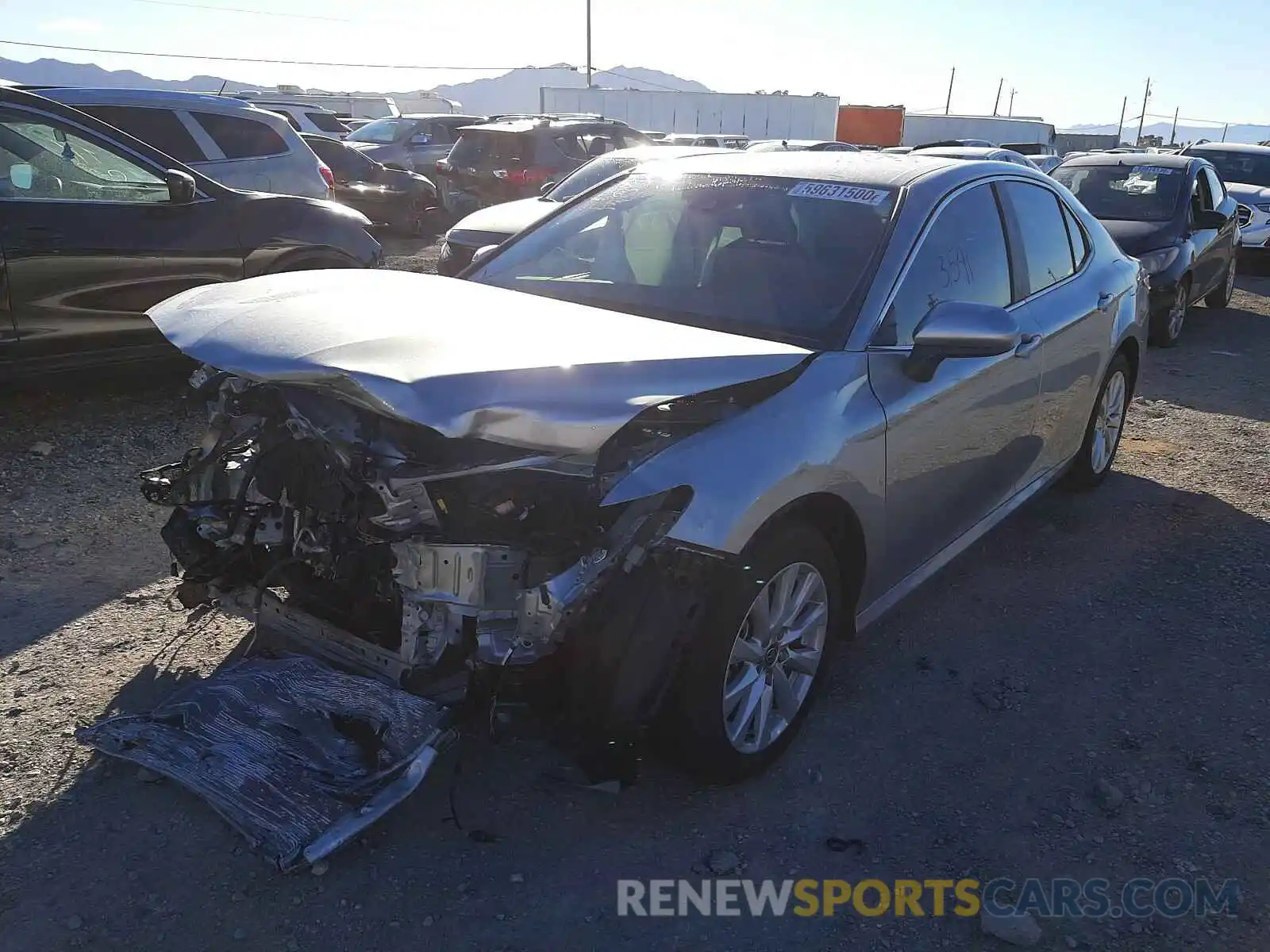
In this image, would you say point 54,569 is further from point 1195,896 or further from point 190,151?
point 190,151

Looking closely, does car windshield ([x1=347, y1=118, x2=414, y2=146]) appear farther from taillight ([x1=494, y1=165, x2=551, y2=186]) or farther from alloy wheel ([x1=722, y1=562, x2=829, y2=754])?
alloy wheel ([x1=722, y1=562, x2=829, y2=754])

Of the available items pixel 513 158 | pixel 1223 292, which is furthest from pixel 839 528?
pixel 513 158

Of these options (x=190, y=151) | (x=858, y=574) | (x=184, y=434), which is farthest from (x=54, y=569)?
(x=190, y=151)

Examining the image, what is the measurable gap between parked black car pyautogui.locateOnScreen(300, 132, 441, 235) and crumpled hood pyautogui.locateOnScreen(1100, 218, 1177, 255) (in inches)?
368

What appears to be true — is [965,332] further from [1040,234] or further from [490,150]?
[490,150]

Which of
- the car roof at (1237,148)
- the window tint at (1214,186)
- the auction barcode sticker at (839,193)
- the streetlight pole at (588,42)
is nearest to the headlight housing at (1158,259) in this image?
the window tint at (1214,186)

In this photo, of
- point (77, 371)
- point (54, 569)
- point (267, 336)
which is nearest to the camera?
point (267, 336)

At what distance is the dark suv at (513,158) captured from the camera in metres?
14.3

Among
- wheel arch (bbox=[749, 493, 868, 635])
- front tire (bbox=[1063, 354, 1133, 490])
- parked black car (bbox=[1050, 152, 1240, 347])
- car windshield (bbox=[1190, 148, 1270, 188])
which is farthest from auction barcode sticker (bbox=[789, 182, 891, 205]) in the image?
car windshield (bbox=[1190, 148, 1270, 188])

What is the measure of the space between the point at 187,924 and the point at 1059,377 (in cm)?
390

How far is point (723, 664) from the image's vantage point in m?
2.70

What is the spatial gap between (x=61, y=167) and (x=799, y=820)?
5.42 meters

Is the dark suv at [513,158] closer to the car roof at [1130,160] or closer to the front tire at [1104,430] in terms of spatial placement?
the car roof at [1130,160]

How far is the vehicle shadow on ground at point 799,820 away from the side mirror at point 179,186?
3658 millimetres
